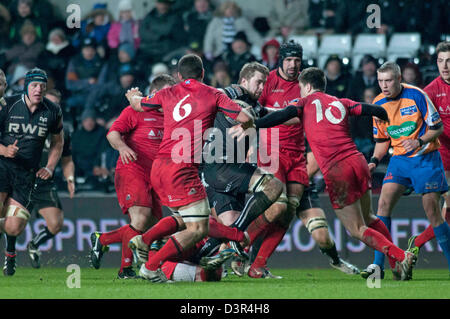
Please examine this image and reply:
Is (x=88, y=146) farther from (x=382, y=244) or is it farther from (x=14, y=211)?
(x=382, y=244)

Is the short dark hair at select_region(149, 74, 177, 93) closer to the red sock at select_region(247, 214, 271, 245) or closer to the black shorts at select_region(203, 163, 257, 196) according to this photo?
the black shorts at select_region(203, 163, 257, 196)

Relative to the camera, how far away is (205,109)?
8.02 m

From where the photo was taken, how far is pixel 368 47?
48.8 feet

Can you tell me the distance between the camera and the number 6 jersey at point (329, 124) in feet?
28.3

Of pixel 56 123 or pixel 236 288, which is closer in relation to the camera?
pixel 236 288

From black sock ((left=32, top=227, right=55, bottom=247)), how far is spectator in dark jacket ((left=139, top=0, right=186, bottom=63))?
5.33m

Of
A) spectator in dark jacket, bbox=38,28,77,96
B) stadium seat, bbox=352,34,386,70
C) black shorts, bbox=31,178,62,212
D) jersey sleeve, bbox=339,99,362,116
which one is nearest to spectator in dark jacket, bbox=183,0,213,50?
spectator in dark jacket, bbox=38,28,77,96

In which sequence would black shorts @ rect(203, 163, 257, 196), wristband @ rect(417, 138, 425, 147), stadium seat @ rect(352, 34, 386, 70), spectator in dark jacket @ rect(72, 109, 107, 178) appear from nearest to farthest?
black shorts @ rect(203, 163, 257, 196)
wristband @ rect(417, 138, 425, 147)
spectator in dark jacket @ rect(72, 109, 107, 178)
stadium seat @ rect(352, 34, 386, 70)

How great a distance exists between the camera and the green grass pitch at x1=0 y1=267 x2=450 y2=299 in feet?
23.6

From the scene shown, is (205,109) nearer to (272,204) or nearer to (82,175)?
(272,204)

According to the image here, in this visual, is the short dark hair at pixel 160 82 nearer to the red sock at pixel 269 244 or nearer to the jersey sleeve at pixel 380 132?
the red sock at pixel 269 244

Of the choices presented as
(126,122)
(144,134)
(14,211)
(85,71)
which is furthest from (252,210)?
(85,71)

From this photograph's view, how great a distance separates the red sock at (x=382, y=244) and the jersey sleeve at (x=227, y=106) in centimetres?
175

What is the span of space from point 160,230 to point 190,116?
43.4 inches
